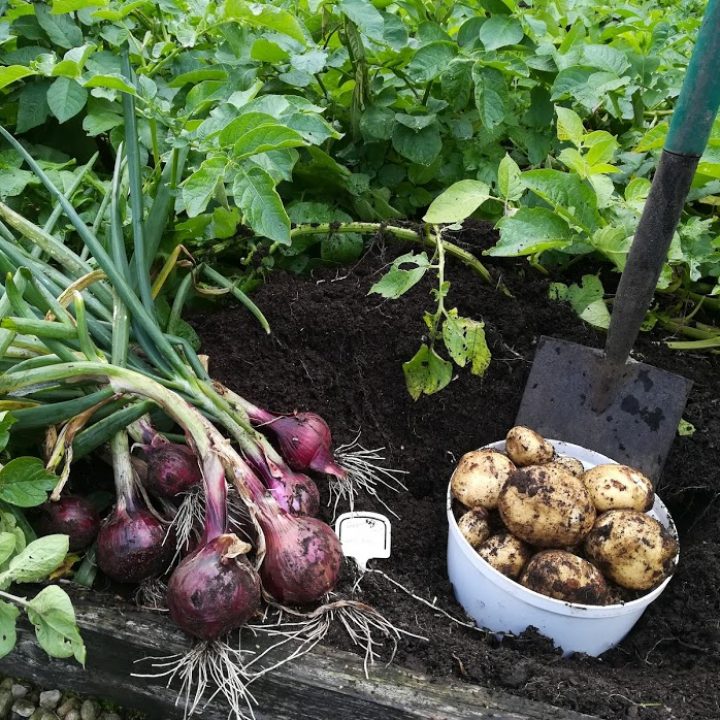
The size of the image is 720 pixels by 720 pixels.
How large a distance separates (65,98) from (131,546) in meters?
1.11

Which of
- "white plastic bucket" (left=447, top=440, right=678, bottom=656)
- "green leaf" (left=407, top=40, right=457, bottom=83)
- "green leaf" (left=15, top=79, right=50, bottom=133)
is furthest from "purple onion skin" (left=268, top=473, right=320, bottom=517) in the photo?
"green leaf" (left=15, top=79, right=50, bottom=133)

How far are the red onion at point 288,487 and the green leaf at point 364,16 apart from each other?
39.4 inches

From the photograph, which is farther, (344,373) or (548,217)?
(344,373)

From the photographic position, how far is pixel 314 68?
1.73 m

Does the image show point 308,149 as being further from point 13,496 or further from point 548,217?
point 13,496

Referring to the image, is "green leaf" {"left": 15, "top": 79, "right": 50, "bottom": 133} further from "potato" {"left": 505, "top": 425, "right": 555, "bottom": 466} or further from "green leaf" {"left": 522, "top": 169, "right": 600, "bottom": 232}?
"potato" {"left": 505, "top": 425, "right": 555, "bottom": 466}

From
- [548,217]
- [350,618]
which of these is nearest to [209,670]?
[350,618]

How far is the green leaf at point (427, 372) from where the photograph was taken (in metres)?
1.65

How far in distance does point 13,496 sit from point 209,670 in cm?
45

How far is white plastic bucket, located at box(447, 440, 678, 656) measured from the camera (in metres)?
1.32

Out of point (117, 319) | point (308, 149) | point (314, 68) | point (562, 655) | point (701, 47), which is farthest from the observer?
point (308, 149)

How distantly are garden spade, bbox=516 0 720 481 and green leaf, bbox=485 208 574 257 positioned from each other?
0.56 feet

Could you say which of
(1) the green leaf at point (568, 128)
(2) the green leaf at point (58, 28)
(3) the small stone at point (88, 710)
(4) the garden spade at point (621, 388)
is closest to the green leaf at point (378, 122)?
(1) the green leaf at point (568, 128)

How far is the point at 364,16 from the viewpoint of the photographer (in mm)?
1723
